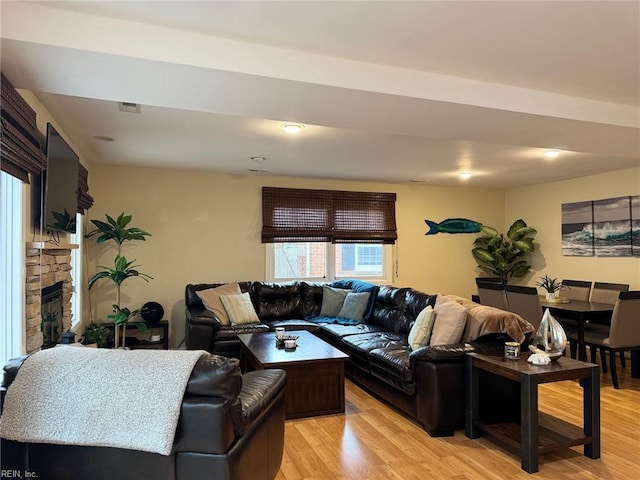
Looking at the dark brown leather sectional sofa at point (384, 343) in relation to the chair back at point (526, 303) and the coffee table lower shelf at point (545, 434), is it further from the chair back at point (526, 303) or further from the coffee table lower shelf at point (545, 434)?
the chair back at point (526, 303)

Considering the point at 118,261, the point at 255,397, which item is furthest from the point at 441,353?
the point at 118,261

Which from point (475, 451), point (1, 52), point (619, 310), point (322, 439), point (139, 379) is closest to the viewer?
point (139, 379)

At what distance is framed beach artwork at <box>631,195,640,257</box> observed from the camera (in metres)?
5.34

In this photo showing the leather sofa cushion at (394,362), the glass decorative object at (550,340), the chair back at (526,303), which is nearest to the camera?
the glass decorative object at (550,340)

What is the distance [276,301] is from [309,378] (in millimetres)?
2265

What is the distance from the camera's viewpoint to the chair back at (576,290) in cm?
547

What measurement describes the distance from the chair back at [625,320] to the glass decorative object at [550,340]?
1675 millimetres

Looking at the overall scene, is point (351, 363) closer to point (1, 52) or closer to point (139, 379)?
point (139, 379)

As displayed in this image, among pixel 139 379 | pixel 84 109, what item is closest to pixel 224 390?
pixel 139 379

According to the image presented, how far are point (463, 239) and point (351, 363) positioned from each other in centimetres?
381

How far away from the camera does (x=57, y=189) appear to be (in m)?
3.05

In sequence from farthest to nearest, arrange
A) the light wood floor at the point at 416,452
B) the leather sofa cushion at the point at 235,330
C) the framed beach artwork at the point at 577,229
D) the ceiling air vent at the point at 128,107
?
1. the framed beach artwork at the point at 577,229
2. the leather sofa cushion at the point at 235,330
3. the ceiling air vent at the point at 128,107
4. the light wood floor at the point at 416,452

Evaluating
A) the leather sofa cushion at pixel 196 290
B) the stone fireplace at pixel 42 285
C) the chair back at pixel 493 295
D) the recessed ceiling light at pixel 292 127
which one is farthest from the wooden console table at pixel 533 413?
the leather sofa cushion at pixel 196 290

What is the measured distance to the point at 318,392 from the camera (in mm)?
3592
